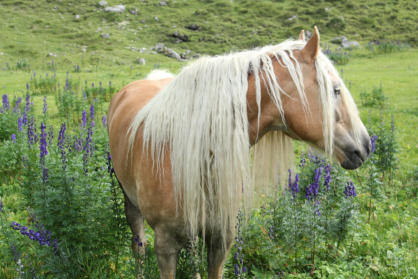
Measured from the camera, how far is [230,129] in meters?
1.72

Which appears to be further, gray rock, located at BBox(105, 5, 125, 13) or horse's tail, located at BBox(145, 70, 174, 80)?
gray rock, located at BBox(105, 5, 125, 13)

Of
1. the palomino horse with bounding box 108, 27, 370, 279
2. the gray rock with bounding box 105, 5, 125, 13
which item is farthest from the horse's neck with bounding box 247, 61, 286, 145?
the gray rock with bounding box 105, 5, 125, 13

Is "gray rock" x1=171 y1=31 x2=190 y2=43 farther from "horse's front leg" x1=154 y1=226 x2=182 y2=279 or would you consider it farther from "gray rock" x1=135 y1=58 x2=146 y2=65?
"horse's front leg" x1=154 y1=226 x2=182 y2=279

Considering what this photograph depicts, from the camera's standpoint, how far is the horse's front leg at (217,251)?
2225mm

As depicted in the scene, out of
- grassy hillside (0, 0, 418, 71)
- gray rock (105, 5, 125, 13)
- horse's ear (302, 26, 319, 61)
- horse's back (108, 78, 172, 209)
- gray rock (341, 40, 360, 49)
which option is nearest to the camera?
horse's ear (302, 26, 319, 61)

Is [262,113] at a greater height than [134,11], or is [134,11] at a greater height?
[262,113]

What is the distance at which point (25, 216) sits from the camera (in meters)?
3.91

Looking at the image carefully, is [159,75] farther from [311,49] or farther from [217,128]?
[311,49]

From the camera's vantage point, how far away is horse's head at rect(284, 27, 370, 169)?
167cm

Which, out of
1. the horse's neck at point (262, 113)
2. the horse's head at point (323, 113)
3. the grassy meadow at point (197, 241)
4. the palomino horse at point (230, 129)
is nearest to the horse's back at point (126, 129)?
the grassy meadow at point (197, 241)

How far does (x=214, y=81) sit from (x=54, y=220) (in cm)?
174

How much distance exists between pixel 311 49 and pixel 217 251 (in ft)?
4.77

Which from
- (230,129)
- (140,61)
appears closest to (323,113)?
(230,129)

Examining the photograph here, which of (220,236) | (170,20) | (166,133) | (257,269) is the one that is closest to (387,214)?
(257,269)
